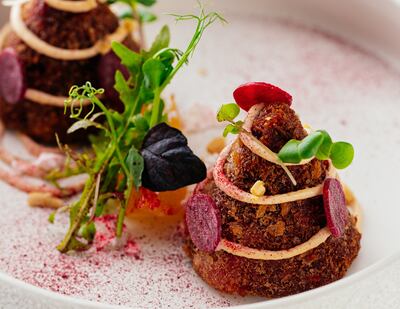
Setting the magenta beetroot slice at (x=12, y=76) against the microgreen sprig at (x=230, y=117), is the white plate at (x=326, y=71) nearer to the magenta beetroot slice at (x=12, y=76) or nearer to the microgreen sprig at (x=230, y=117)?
the magenta beetroot slice at (x=12, y=76)

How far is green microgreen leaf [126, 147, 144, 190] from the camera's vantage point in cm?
348

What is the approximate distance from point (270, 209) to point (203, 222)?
28 centimetres

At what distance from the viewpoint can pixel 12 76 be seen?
14.0ft

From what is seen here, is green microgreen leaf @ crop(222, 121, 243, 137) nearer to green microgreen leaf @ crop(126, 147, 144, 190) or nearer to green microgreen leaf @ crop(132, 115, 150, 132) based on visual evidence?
green microgreen leaf @ crop(126, 147, 144, 190)

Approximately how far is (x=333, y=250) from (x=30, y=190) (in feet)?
5.00

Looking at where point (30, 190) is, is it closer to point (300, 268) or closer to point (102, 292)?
point (102, 292)

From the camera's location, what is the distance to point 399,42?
492cm

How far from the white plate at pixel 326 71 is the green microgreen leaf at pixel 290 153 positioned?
842mm

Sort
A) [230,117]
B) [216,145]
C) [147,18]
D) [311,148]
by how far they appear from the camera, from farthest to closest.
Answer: [147,18] → [216,145] → [230,117] → [311,148]

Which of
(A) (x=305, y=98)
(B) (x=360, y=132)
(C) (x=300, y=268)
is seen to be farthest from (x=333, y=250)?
(A) (x=305, y=98)

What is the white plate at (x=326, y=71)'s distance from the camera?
415 cm

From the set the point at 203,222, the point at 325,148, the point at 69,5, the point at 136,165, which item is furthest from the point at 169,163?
the point at 69,5

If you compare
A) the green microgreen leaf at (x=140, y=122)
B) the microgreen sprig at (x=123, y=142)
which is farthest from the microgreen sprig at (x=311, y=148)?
the green microgreen leaf at (x=140, y=122)

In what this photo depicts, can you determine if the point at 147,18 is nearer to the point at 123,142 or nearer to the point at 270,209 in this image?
the point at 123,142
